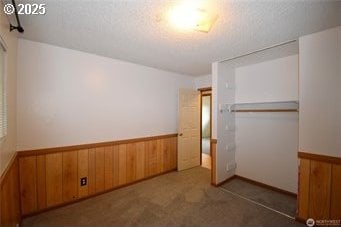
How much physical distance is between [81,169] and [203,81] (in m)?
3.20

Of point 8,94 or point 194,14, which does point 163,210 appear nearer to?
point 8,94

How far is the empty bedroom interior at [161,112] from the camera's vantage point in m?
1.62

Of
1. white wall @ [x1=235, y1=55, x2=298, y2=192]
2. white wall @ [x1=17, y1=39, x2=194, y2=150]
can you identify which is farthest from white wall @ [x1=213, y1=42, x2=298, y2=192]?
white wall @ [x1=17, y1=39, x2=194, y2=150]

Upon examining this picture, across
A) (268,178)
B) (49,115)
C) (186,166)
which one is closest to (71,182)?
(49,115)

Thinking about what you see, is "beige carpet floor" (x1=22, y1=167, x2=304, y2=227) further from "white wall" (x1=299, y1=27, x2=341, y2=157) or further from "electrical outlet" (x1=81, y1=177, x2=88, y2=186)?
A: "white wall" (x1=299, y1=27, x2=341, y2=157)

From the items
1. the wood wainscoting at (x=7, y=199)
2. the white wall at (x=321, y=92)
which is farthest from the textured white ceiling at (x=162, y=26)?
the wood wainscoting at (x=7, y=199)

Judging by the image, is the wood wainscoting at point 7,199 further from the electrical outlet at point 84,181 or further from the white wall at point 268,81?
the white wall at point 268,81

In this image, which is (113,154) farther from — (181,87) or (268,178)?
(268,178)

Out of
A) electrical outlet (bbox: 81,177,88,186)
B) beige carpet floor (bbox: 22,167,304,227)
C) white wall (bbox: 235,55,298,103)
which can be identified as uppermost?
white wall (bbox: 235,55,298,103)

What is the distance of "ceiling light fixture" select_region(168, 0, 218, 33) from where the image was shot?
4.69 ft

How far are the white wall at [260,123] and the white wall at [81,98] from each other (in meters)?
1.38

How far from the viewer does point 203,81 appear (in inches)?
167

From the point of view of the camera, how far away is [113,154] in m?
2.94

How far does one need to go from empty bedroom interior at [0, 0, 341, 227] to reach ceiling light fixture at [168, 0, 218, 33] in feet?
0.04
